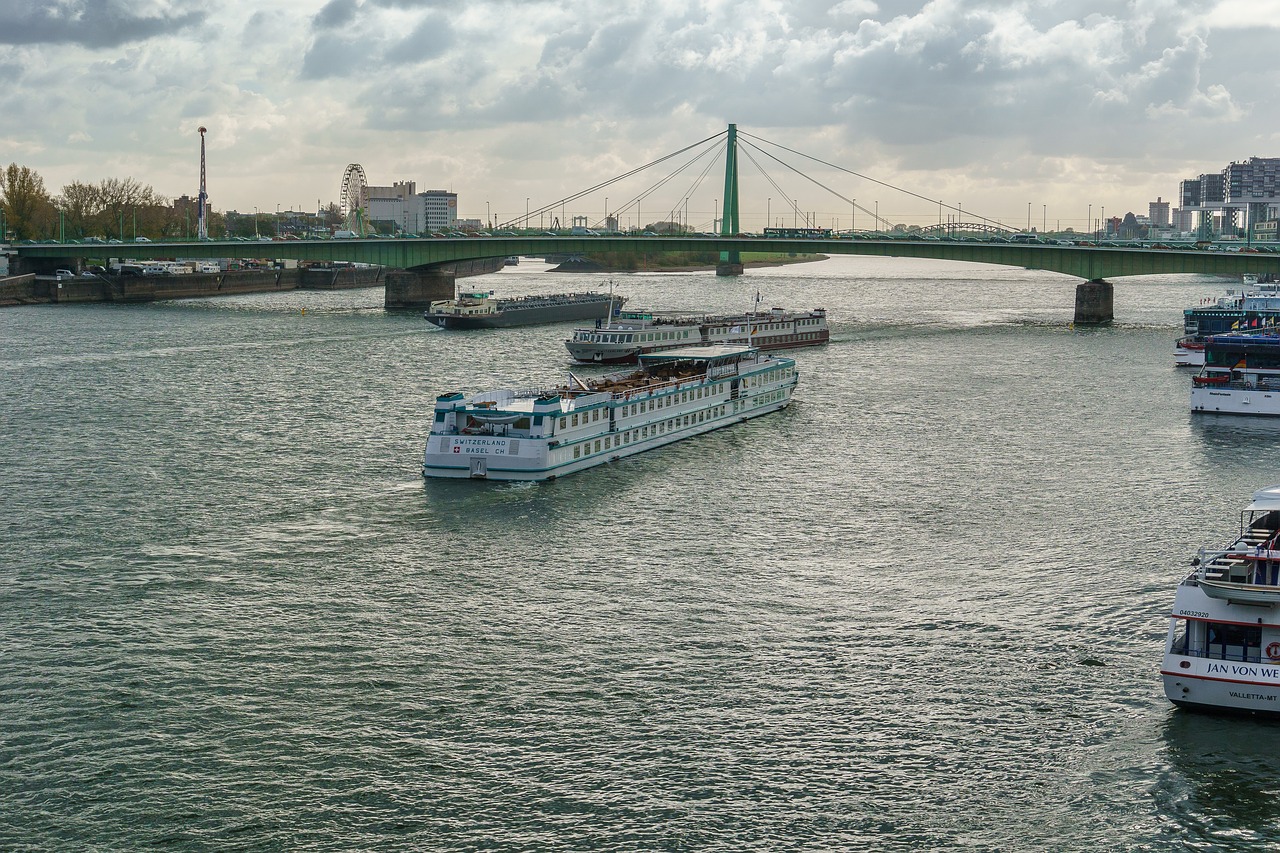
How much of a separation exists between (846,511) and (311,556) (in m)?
12.2

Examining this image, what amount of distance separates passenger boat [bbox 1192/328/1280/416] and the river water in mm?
1537

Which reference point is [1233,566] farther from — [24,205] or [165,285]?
[24,205]

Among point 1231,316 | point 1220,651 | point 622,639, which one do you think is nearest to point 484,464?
point 622,639

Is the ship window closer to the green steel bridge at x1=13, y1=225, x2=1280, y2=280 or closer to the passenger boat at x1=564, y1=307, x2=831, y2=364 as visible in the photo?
the passenger boat at x1=564, y1=307, x2=831, y2=364

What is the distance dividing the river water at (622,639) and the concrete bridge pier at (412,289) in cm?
5890

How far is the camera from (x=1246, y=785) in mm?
17703

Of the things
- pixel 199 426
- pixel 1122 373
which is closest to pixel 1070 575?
pixel 199 426

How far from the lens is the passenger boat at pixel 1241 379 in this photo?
48.1 meters

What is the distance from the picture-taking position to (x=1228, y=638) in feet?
65.4

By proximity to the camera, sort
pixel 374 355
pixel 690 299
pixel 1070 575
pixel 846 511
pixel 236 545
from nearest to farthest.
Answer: pixel 1070 575
pixel 236 545
pixel 846 511
pixel 374 355
pixel 690 299

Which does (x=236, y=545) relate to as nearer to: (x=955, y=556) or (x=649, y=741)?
(x=649, y=741)

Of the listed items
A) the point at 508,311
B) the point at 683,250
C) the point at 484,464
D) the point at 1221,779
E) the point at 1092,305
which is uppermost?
the point at 683,250

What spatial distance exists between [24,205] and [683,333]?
316 feet

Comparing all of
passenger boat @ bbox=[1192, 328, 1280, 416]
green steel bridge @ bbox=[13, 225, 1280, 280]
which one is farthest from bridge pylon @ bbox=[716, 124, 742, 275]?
passenger boat @ bbox=[1192, 328, 1280, 416]
